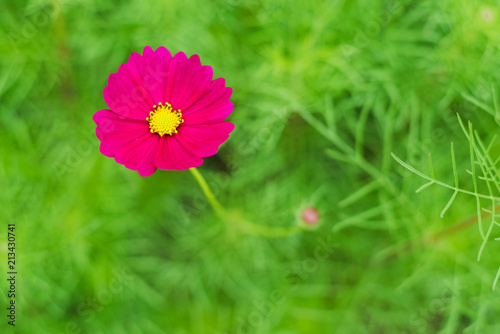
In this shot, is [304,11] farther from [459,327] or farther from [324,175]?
[459,327]

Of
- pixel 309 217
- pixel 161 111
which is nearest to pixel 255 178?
pixel 309 217

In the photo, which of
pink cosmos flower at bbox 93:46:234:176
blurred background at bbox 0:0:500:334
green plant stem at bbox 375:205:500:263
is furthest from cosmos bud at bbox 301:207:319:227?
pink cosmos flower at bbox 93:46:234:176

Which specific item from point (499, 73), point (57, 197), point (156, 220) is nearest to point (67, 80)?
point (57, 197)

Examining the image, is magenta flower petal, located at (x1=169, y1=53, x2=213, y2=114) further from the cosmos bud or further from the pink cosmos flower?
the cosmos bud

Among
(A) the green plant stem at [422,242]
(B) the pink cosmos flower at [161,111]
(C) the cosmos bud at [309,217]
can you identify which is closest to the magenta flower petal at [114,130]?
(B) the pink cosmos flower at [161,111]

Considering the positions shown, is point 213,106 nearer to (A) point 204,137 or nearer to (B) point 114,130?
(A) point 204,137

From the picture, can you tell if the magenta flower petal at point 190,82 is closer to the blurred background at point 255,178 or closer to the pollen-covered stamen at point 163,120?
the pollen-covered stamen at point 163,120
